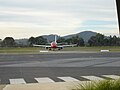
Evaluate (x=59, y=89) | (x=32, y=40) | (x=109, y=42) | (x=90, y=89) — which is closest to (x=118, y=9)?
(x=90, y=89)

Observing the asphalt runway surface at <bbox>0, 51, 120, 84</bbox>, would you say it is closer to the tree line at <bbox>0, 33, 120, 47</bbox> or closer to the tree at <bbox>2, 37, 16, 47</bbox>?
the tree line at <bbox>0, 33, 120, 47</bbox>

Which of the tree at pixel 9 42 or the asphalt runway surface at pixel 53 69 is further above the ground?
the tree at pixel 9 42

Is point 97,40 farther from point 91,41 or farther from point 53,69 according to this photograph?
point 53,69

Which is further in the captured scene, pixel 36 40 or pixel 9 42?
pixel 36 40

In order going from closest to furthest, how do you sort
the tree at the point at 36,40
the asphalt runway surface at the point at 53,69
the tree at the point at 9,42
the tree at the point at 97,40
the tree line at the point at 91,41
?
the asphalt runway surface at the point at 53,69 < the tree line at the point at 91,41 < the tree at the point at 9,42 < the tree at the point at 97,40 < the tree at the point at 36,40

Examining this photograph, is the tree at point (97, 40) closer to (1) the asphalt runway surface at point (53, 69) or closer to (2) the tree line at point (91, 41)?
(2) the tree line at point (91, 41)

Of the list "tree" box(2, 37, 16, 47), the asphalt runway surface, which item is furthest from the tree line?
the asphalt runway surface

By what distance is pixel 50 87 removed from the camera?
12.5 metres

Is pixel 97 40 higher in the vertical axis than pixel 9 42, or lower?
lower

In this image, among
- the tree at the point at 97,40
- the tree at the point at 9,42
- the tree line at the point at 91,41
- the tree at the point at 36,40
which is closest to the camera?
the tree line at the point at 91,41

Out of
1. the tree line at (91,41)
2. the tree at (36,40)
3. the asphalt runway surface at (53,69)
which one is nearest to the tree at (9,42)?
the tree line at (91,41)

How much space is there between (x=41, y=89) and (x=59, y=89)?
0.60m

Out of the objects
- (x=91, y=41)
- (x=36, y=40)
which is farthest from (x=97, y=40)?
(x=36, y=40)

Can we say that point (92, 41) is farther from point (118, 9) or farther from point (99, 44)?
point (118, 9)
